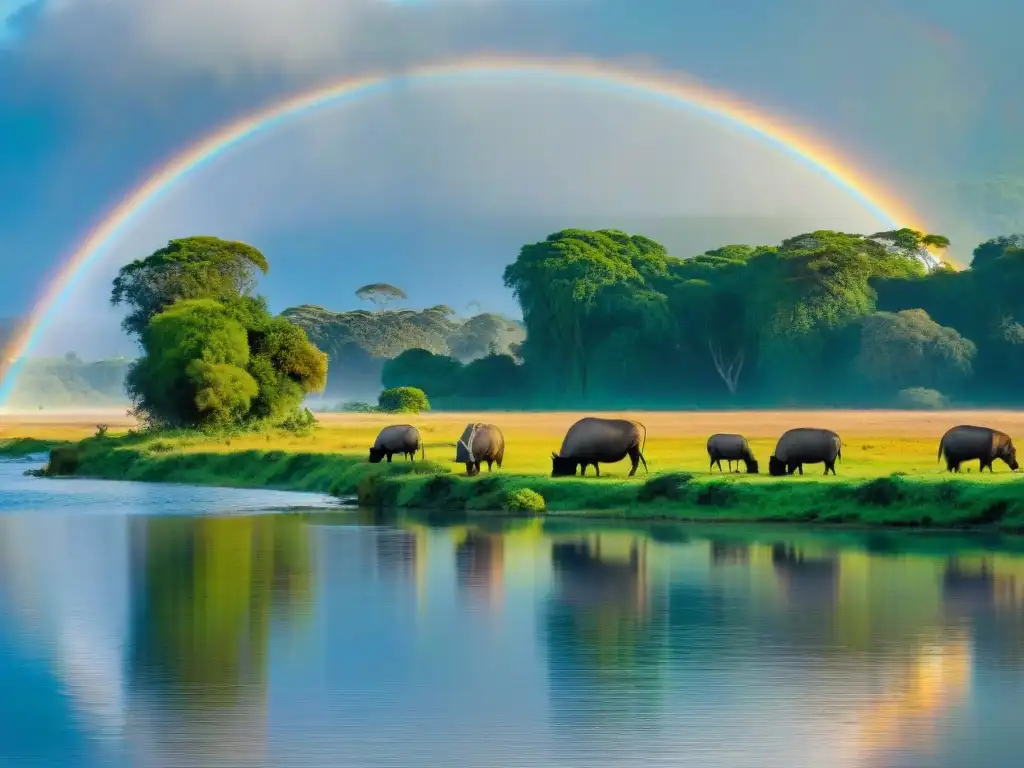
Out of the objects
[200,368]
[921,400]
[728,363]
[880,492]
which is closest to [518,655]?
[880,492]

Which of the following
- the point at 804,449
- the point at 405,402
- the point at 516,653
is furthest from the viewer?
the point at 405,402

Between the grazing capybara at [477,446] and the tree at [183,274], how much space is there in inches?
2013

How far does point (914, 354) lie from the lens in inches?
4063

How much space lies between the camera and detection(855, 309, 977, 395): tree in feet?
338

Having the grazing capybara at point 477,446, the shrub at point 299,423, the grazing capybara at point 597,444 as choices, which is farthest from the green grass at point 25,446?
the grazing capybara at point 597,444

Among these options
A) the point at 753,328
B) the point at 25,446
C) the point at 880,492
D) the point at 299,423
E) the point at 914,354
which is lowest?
the point at 880,492

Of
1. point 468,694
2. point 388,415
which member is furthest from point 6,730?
point 388,415

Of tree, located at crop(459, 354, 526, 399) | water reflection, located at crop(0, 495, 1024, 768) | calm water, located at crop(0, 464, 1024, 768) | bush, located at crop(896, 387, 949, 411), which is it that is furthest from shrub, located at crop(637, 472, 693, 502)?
tree, located at crop(459, 354, 526, 399)

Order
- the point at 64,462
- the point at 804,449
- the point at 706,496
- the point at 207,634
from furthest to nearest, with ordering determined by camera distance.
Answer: the point at 64,462, the point at 804,449, the point at 706,496, the point at 207,634

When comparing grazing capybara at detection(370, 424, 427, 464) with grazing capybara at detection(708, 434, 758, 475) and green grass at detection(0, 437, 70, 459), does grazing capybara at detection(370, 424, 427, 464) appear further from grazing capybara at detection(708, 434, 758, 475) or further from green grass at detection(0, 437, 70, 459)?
green grass at detection(0, 437, 70, 459)

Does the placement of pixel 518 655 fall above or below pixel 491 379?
below

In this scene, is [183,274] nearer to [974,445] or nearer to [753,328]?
[753,328]

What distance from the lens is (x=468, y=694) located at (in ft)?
52.4

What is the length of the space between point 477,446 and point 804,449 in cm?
923
